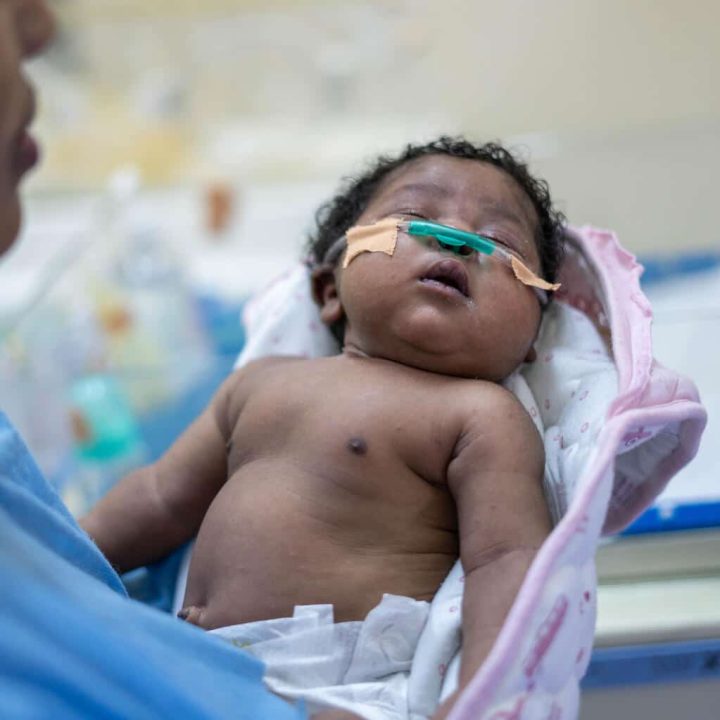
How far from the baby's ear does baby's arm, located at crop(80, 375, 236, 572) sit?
0.56ft

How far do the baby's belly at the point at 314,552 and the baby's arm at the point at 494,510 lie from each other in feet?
0.19

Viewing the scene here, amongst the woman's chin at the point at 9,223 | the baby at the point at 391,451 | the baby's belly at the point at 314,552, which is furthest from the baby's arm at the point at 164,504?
the woman's chin at the point at 9,223

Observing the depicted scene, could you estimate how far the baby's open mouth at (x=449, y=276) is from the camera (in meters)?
0.86

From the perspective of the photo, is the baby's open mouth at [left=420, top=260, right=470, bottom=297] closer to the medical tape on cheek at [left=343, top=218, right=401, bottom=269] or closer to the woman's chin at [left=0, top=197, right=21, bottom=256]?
the medical tape on cheek at [left=343, top=218, right=401, bottom=269]

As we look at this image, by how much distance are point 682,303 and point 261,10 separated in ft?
5.09

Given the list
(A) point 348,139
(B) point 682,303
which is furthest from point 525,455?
(A) point 348,139

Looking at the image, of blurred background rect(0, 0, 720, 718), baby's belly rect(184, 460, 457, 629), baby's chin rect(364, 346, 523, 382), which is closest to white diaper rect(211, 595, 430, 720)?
baby's belly rect(184, 460, 457, 629)

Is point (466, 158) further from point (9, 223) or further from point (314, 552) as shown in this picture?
point (9, 223)

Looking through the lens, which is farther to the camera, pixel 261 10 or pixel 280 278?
pixel 261 10

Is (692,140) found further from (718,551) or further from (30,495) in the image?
(30,495)

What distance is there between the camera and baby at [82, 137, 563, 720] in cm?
78

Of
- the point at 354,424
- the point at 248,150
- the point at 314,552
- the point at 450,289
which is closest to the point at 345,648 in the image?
the point at 314,552

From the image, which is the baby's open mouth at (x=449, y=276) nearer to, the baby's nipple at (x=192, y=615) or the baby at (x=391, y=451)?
the baby at (x=391, y=451)

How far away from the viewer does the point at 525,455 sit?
2.56 feet
